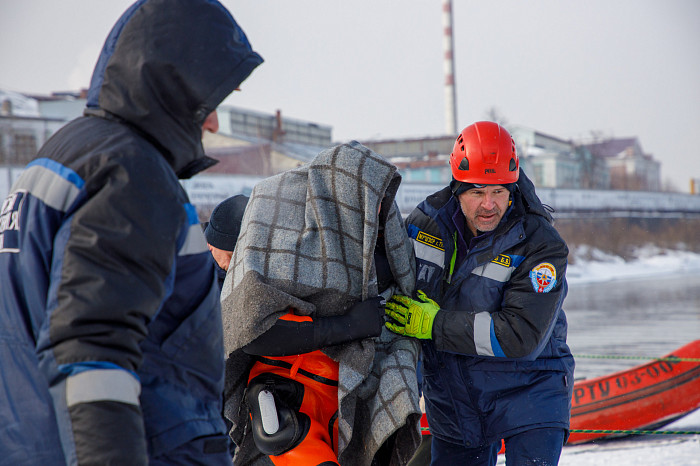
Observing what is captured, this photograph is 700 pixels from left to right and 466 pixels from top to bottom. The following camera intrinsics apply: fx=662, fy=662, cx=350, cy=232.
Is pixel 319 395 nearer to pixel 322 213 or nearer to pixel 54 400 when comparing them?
pixel 322 213

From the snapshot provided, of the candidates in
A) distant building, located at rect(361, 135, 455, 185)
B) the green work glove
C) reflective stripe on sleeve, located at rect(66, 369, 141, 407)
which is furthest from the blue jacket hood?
distant building, located at rect(361, 135, 455, 185)

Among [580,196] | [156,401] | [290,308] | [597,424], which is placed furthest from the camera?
[580,196]

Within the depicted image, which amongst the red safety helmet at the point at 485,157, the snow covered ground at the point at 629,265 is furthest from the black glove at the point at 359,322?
the snow covered ground at the point at 629,265

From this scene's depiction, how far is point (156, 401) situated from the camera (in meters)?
1.24

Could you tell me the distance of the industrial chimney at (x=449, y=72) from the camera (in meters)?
43.1

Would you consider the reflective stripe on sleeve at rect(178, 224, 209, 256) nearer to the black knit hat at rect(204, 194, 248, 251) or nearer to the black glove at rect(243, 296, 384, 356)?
the black glove at rect(243, 296, 384, 356)

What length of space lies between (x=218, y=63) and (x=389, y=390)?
1320 mm

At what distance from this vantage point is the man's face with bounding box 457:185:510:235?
8.66ft

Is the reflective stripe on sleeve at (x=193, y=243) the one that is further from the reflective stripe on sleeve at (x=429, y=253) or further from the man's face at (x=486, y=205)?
the man's face at (x=486, y=205)

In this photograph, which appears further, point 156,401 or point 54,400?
point 156,401

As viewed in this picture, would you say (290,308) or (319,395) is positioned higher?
(290,308)

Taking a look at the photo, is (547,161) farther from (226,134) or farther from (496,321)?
(496,321)

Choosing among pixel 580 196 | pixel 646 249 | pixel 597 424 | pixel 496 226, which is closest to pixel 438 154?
pixel 580 196

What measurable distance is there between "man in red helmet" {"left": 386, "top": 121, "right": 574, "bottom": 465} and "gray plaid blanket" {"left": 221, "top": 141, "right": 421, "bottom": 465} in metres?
0.27
